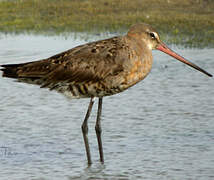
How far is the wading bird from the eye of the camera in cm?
674

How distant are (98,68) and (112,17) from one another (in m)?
12.9

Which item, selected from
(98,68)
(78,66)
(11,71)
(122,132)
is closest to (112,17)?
(122,132)

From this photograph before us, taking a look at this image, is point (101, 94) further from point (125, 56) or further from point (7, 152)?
point (7, 152)

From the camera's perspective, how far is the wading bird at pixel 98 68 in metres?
6.74

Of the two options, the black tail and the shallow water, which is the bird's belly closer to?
the black tail

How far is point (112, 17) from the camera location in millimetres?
19609

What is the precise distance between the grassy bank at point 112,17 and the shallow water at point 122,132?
18.0 feet

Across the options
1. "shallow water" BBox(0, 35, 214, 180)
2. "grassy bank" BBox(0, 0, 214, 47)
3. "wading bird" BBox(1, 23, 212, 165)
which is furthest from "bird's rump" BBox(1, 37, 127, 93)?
"grassy bank" BBox(0, 0, 214, 47)

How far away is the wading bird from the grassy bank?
8.68 metres

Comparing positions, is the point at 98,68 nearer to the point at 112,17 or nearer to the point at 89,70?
the point at 89,70

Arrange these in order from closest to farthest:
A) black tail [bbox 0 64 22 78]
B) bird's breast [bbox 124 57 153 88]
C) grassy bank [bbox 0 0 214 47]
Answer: bird's breast [bbox 124 57 153 88] → black tail [bbox 0 64 22 78] → grassy bank [bbox 0 0 214 47]

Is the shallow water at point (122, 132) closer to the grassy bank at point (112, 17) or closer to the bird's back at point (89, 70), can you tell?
the bird's back at point (89, 70)

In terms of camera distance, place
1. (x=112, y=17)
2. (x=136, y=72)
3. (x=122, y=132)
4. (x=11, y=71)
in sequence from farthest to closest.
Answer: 1. (x=112, y=17)
2. (x=122, y=132)
3. (x=11, y=71)
4. (x=136, y=72)

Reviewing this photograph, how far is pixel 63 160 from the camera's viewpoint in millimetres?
7094
